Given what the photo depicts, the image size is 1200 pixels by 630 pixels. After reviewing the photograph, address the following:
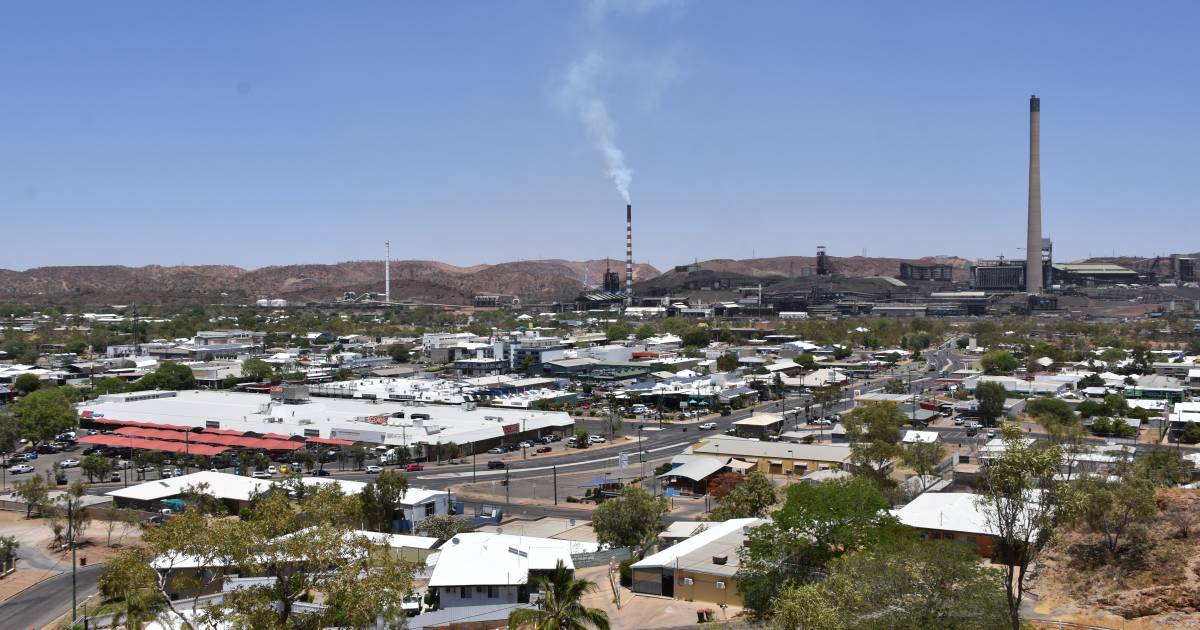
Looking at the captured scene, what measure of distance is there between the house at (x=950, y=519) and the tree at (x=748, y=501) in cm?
278

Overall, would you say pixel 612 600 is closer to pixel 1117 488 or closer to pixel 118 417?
pixel 1117 488

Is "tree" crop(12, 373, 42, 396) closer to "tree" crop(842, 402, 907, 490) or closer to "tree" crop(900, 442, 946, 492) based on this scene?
"tree" crop(842, 402, 907, 490)

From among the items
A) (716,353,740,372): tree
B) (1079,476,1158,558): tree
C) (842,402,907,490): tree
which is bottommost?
(716,353,740,372): tree

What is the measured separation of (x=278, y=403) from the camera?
4272 cm

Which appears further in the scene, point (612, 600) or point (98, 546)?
point (98, 546)

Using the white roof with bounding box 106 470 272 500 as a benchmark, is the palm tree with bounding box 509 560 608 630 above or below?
above

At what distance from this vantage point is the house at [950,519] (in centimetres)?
1886

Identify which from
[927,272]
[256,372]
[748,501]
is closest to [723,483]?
→ [748,501]

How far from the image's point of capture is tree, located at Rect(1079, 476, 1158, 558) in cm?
1705

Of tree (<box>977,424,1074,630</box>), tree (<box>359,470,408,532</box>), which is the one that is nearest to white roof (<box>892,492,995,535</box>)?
tree (<box>977,424,1074,630</box>)

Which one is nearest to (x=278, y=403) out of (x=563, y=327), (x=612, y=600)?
(x=612, y=600)

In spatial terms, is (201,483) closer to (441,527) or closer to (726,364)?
(441,527)

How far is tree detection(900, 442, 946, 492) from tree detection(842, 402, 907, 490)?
0.40 meters

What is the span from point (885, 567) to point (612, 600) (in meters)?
5.55
